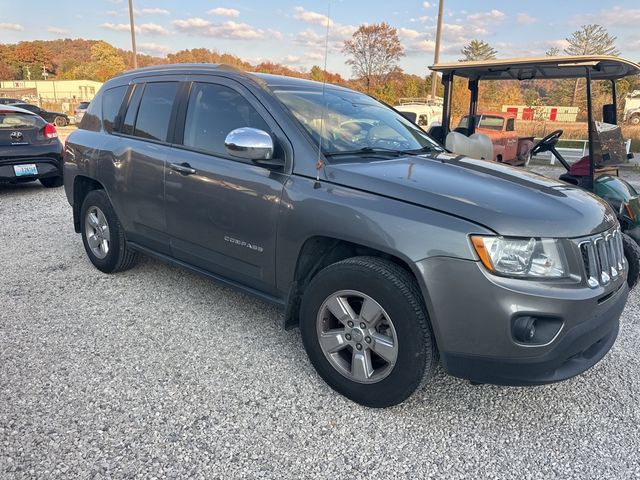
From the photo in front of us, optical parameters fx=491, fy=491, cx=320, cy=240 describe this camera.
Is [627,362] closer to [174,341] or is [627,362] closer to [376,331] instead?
[376,331]

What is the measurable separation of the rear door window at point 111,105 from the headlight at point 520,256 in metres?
3.40

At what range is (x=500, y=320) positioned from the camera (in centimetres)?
220

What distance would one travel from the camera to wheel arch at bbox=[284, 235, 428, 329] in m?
2.81

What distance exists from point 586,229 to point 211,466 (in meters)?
2.10

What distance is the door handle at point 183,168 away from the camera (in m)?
3.41

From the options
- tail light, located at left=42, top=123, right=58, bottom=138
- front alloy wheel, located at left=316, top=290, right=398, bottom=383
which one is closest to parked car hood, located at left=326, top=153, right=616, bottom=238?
front alloy wheel, located at left=316, top=290, right=398, bottom=383

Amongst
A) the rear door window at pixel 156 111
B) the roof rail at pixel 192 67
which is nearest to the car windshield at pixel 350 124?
the roof rail at pixel 192 67

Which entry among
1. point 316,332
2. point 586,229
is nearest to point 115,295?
point 316,332

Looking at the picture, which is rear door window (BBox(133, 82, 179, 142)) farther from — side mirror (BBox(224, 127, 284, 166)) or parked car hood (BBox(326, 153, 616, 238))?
parked car hood (BBox(326, 153, 616, 238))

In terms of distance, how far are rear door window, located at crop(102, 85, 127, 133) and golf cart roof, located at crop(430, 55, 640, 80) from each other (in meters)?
3.33

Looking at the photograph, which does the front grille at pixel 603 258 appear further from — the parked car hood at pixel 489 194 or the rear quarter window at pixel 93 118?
the rear quarter window at pixel 93 118

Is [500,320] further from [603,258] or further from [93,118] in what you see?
[93,118]

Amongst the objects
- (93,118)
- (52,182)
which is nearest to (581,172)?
(93,118)

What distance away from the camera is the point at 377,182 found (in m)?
2.59
